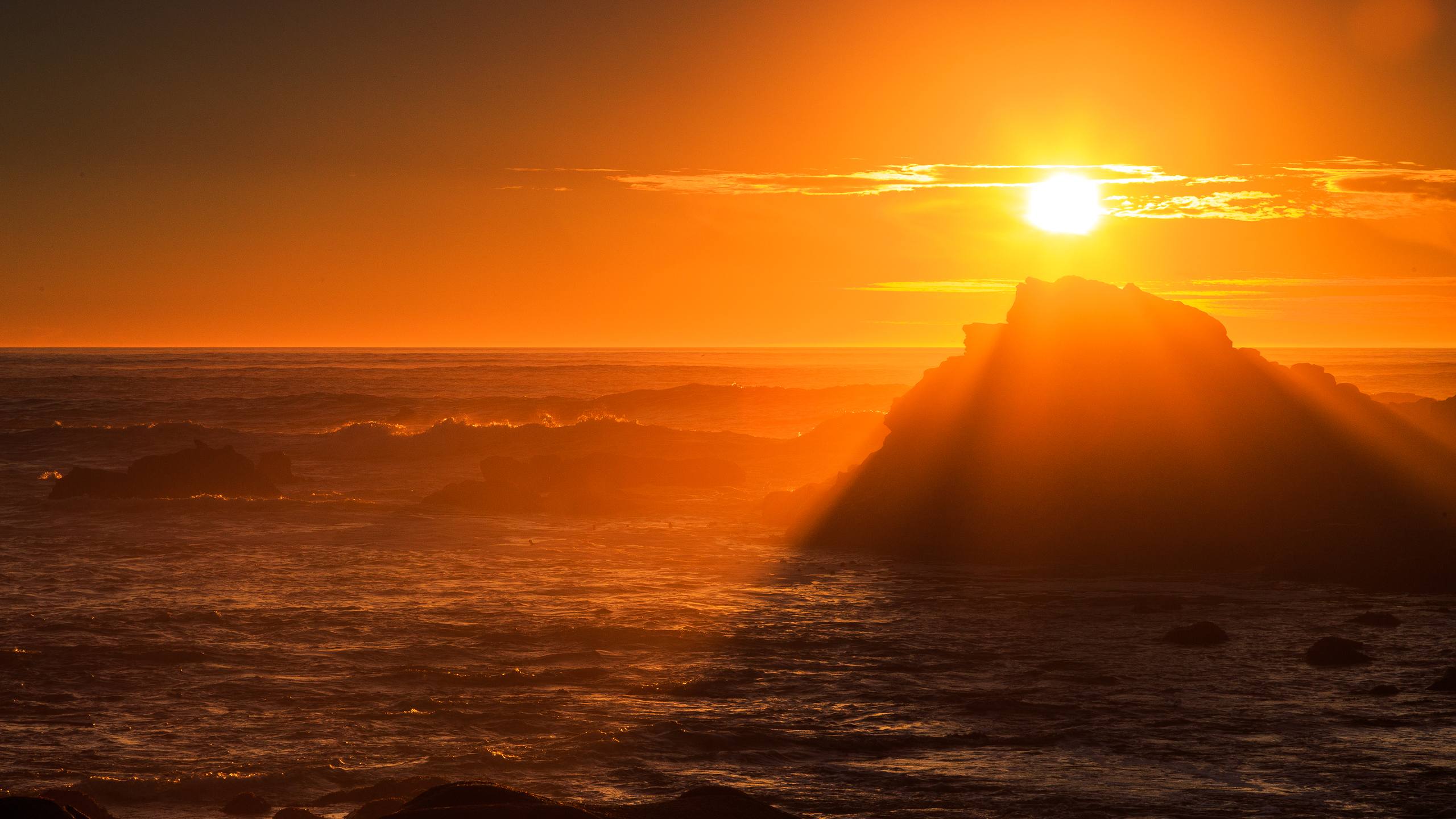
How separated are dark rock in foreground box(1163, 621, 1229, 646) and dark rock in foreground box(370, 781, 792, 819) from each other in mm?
7968

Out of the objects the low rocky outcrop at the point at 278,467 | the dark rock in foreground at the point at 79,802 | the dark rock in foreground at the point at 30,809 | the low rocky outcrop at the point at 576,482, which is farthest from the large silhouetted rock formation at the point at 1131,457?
the low rocky outcrop at the point at 278,467

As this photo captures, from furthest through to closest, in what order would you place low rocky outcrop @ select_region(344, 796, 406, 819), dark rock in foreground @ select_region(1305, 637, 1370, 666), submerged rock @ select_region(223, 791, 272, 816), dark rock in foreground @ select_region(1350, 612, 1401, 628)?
dark rock in foreground @ select_region(1350, 612, 1401, 628), dark rock in foreground @ select_region(1305, 637, 1370, 666), submerged rock @ select_region(223, 791, 272, 816), low rocky outcrop @ select_region(344, 796, 406, 819)

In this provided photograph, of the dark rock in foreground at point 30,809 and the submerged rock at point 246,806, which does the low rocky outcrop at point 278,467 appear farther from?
the dark rock in foreground at point 30,809

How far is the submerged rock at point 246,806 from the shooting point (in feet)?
27.8

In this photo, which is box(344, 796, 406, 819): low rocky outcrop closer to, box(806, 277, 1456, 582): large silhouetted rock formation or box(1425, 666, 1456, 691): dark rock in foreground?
box(1425, 666, 1456, 691): dark rock in foreground

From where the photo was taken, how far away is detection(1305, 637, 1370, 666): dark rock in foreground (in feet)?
41.1

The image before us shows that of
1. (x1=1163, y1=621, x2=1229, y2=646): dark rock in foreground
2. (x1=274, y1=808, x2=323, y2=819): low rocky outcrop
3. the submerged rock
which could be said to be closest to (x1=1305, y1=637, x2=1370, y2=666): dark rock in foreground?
(x1=1163, y1=621, x2=1229, y2=646): dark rock in foreground

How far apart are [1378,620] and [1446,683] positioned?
3581mm

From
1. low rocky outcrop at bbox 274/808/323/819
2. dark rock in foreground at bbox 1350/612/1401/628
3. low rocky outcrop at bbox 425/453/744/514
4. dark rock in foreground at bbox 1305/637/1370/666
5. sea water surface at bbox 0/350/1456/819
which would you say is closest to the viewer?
low rocky outcrop at bbox 274/808/323/819

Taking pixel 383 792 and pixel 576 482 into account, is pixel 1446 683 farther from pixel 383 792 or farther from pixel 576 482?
pixel 576 482

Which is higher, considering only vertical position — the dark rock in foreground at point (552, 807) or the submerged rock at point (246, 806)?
the dark rock in foreground at point (552, 807)

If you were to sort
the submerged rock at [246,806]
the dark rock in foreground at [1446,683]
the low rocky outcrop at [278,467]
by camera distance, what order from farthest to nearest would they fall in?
1. the low rocky outcrop at [278,467]
2. the dark rock in foreground at [1446,683]
3. the submerged rock at [246,806]

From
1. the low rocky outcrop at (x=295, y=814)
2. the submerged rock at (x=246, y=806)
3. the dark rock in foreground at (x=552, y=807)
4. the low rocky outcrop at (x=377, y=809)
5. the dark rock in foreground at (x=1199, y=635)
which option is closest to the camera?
the dark rock in foreground at (x=552, y=807)

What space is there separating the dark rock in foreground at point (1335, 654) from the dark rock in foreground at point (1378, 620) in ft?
6.65
